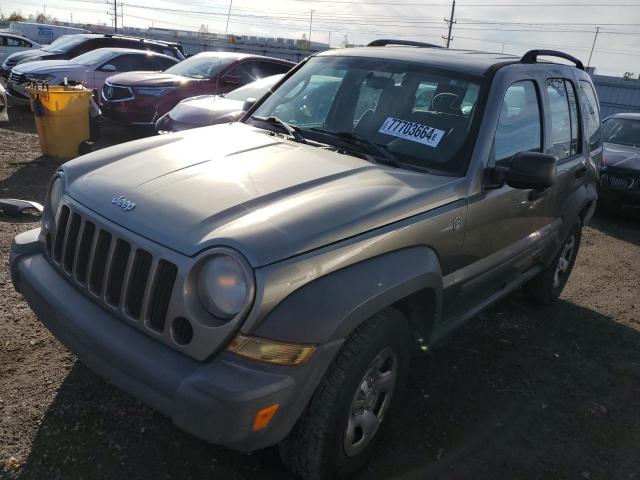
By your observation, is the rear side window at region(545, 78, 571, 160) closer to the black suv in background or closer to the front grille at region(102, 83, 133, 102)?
the front grille at region(102, 83, 133, 102)

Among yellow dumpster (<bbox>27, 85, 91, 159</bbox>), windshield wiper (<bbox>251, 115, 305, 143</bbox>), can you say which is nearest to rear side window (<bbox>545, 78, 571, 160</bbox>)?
windshield wiper (<bbox>251, 115, 305, 143</bbox>)

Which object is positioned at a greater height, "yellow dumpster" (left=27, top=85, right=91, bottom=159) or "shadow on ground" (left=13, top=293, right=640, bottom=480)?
"yellow dumpster" (left=27, top=85, right=91, bottom=159)

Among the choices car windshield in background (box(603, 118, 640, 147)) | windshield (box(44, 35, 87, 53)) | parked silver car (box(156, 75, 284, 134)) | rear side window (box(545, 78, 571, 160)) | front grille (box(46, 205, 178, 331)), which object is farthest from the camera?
windshield (box(44, 35, 87, 53))

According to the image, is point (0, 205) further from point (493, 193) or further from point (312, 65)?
point (493, 193)

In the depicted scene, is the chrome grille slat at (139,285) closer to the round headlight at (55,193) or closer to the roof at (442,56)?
the round headlight at (55,193)

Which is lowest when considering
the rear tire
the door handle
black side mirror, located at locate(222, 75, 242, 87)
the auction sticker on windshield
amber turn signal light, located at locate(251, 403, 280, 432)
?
the rear tire

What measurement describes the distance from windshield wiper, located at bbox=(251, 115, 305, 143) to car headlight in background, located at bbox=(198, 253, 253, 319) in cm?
140

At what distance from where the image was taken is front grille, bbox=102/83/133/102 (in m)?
9.15

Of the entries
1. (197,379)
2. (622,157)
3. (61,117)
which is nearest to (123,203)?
(197,379)

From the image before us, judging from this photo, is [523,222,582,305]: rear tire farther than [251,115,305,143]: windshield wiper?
Yes

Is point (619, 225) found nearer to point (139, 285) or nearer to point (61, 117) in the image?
point (139, 285)

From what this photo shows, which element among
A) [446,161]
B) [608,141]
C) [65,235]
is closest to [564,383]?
[446,161]

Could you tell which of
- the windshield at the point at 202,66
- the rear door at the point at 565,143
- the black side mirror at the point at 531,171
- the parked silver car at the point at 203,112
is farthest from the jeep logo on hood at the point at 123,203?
the windshield at the point at 202,66

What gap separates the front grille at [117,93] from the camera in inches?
360
